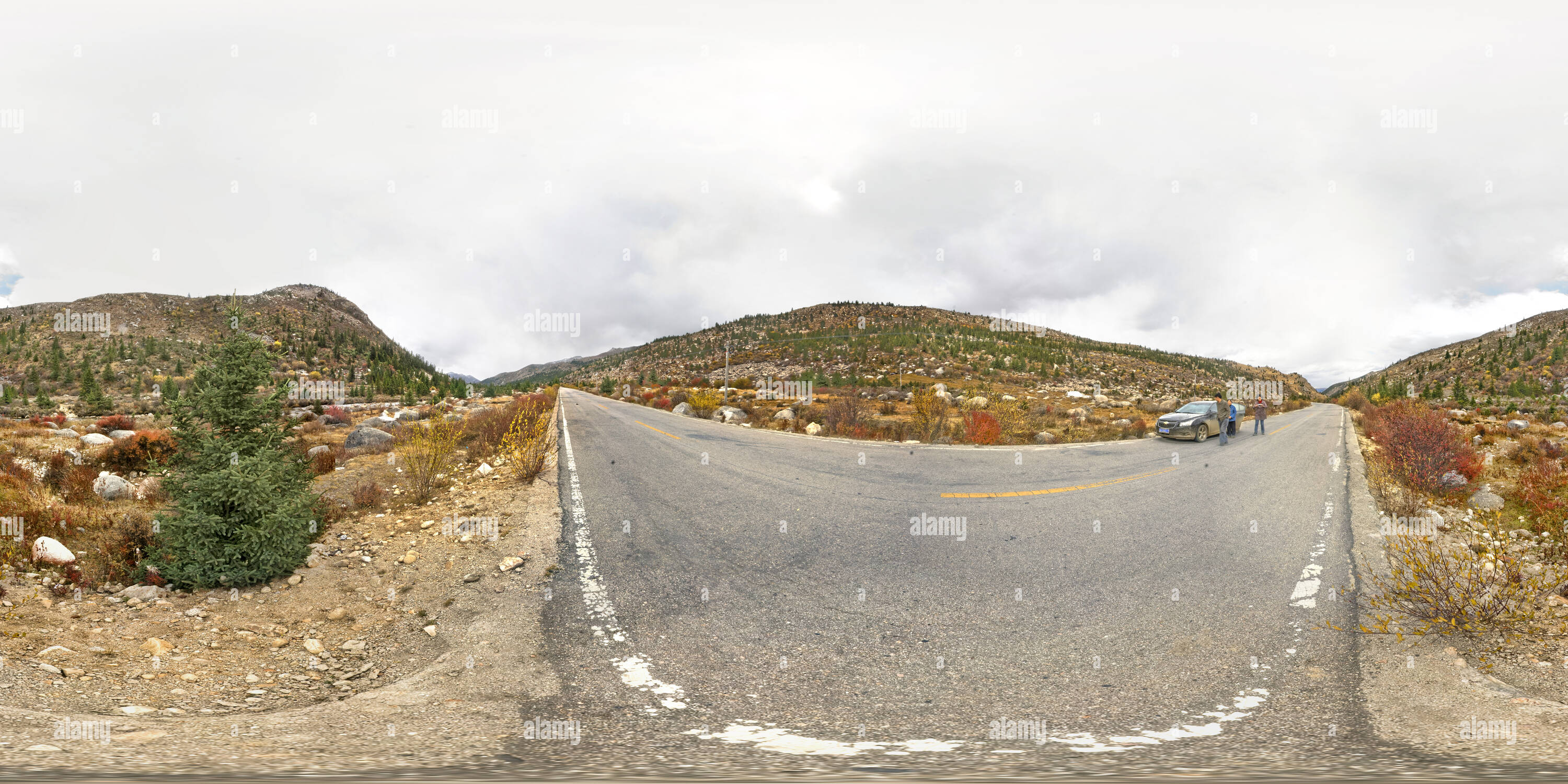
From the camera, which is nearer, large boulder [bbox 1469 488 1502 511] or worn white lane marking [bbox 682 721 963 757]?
worn white lane marking [bbox 682 721 963 757]

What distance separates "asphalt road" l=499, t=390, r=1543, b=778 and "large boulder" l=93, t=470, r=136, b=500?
262 inches

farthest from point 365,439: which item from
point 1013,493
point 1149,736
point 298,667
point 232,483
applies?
point 1149,736

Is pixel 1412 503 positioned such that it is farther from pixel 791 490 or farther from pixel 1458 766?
pixel 791 490

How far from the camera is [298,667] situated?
4113mm

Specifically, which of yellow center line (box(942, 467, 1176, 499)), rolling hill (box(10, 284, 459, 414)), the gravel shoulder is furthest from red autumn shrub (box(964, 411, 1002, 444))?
rolling hill (box(10, 284, 459, 414))

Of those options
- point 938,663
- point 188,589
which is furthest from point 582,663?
point 188,589

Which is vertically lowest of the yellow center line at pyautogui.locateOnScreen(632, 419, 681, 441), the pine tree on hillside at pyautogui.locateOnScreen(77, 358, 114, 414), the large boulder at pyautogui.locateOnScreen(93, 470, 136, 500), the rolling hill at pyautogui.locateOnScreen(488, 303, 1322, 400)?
the large boulder at pyautogui.locateOnScreen(93, 470, 136, 500)

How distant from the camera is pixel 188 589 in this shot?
519cm

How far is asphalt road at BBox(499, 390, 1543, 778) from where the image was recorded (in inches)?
113

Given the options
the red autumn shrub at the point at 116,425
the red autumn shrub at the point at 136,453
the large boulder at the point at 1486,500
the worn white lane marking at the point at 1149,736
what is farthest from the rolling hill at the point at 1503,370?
the red autumn shrub at the point at 116,425

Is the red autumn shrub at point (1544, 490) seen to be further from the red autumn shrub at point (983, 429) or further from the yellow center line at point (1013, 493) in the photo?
the red autumn shrub at point (983, 429)

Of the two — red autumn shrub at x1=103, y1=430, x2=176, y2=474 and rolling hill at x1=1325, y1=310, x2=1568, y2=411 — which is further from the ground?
rolling hill at x1=1325, y1=310, x2=1568, y2=411

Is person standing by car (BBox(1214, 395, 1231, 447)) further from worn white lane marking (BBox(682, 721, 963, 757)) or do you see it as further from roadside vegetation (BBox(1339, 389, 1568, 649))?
worn white lane marking (BBox(682, 721, 963, 757))

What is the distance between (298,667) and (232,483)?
2.21 metres
